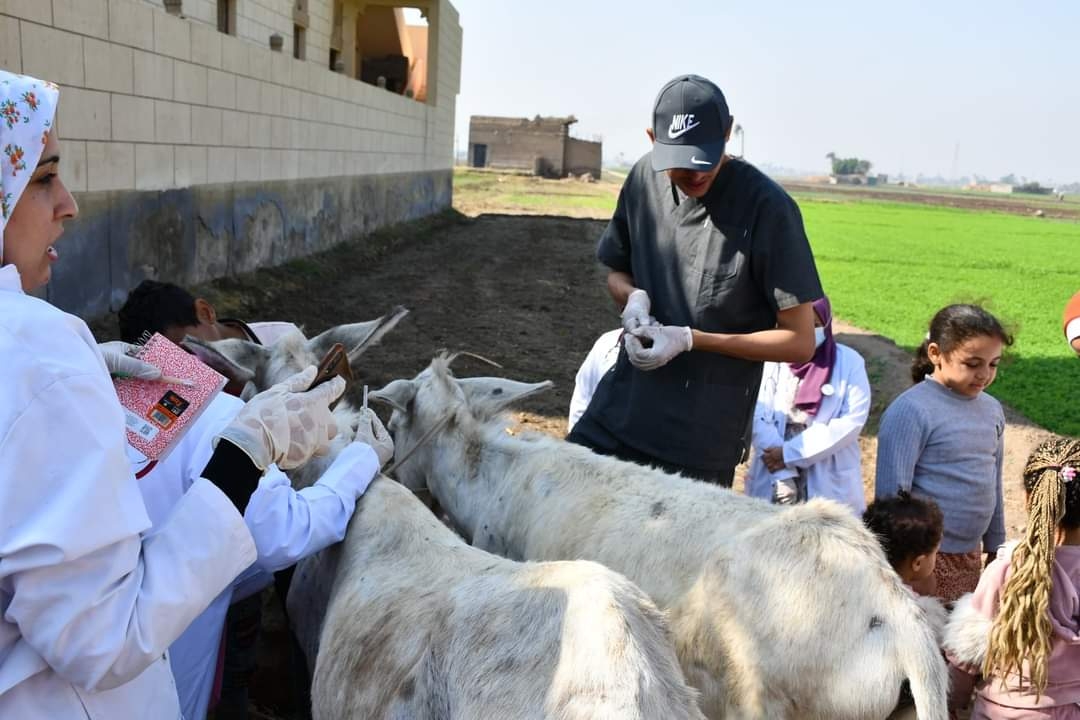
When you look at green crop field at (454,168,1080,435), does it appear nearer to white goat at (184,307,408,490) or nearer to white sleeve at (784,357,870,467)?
white sleeve at (784,357,870,467)

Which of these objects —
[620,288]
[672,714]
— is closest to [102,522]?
A: [672,714]

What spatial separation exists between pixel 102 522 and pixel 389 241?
18.4 metres

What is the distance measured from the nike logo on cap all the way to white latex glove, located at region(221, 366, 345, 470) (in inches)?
53.9

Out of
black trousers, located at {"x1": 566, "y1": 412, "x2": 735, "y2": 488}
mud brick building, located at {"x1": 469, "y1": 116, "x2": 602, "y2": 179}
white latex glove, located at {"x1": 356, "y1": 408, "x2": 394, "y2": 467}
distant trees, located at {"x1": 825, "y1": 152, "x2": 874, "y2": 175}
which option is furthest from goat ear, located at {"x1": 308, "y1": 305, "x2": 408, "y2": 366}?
distant trees, located at {"x1": 825, "y1": 152, "x2": 874, "y2": 175}

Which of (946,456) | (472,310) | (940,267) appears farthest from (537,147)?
(946,456)

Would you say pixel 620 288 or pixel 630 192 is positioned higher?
pixel 630 192

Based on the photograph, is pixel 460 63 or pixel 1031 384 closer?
pixel 1031 384

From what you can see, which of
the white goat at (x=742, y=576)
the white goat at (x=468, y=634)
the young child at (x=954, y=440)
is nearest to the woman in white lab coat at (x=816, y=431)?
the young child at (x=954, y=440)

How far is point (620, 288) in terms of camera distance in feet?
11.8

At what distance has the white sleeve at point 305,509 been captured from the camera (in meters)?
2.33

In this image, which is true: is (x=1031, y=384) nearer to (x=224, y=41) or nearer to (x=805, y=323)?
(x=805, y=323)

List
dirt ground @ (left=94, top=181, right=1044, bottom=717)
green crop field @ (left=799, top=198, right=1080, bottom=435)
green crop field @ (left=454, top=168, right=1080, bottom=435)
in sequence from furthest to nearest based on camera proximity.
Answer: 1. green crop field @ (left=454, top=168, right=1080, bottom=435)
2. green crop field @ (left=799, top=198, right=1080, bottom=435)
3. dirt ground @ (left=94, top=181, right=1044, bottom=717)

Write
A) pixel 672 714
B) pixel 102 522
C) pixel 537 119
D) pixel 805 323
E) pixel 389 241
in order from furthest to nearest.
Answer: pixel 537 119
pixel 389 241
pixel 805 323
pixel 672 714
pixel 102 522

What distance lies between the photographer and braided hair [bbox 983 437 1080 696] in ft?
8.63
